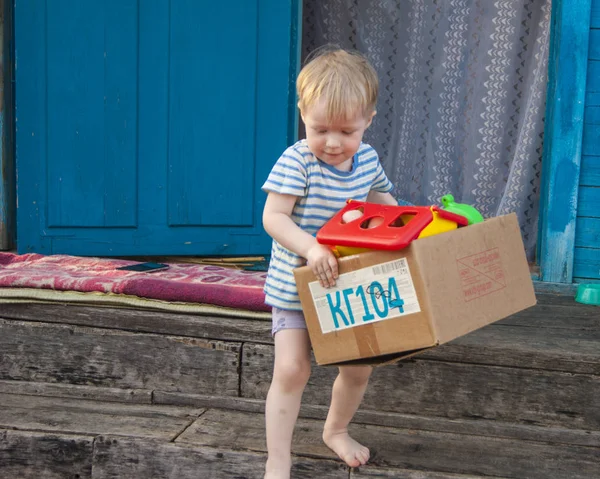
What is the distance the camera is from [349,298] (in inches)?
73.4

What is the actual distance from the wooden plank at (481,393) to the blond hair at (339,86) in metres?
1.01

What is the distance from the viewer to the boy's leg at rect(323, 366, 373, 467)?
2203mm

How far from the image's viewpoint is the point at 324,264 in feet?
6.04

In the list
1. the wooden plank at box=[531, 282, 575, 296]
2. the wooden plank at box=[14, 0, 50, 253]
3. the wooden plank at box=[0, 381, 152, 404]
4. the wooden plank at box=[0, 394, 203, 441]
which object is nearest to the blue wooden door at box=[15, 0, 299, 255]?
the wooden plank at box=[14, 0, 50, 253]

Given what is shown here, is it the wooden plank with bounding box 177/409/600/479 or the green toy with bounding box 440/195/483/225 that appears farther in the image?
the wooden plank with bounding box 177/409/600/479

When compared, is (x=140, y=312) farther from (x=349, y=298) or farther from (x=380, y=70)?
(x=380, y=70)

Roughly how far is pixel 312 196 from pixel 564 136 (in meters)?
1.96

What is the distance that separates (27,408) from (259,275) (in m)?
1.14

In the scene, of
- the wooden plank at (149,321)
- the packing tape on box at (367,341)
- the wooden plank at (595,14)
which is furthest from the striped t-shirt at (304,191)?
the wooden plank at (595,14)

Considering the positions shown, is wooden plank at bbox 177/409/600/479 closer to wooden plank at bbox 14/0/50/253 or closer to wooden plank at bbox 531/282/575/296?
wooden plank at bbox 531/282/575/296

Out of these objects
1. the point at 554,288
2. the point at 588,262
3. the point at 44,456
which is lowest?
the point at 44,456

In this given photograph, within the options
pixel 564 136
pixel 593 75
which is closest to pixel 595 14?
pixel 593 75

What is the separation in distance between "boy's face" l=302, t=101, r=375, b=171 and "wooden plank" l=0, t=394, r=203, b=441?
3.39 feet

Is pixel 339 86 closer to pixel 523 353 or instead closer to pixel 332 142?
pixel 332 142
